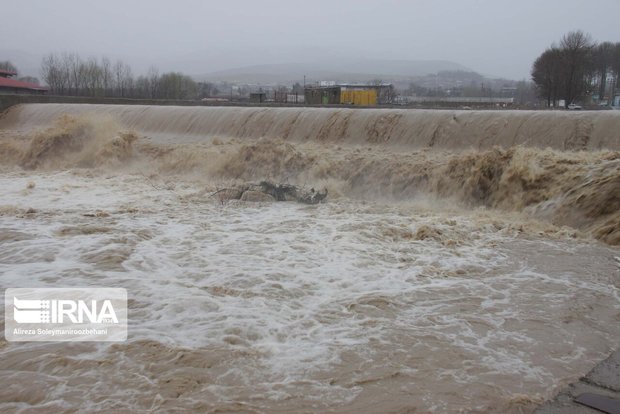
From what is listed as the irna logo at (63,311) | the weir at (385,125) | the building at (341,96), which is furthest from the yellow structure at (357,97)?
the irna logo at (63,311)

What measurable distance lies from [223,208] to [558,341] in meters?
7.30

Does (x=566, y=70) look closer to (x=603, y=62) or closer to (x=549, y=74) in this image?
(x=549, y=74)

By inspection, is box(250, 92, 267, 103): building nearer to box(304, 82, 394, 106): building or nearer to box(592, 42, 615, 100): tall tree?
box(304, 82, 394, 106): building

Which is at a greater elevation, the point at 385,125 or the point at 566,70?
the point at 566,70

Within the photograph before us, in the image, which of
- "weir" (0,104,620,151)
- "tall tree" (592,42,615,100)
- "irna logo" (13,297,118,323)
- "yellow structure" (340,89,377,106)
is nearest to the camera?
"irna logo" (13,297,118,323)

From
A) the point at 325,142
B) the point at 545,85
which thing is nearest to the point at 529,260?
the point at 325,142

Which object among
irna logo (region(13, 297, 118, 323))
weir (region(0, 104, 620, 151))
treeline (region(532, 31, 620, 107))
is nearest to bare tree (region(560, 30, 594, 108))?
treeline (region(532, 31, 620, 107))

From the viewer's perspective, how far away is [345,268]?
23.1 ft

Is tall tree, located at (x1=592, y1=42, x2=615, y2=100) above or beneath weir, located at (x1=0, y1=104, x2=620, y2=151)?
above

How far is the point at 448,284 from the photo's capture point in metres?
6.50

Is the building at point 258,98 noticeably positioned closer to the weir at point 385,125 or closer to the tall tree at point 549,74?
the weir at point 385,125

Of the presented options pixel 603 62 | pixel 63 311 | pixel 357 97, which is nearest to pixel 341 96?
pixel 357 97

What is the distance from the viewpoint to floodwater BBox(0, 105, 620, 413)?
4.16m

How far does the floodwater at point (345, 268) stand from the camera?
4.16 m
